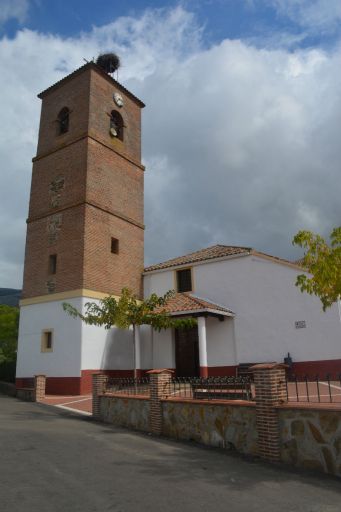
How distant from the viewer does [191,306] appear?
1753 centimetres

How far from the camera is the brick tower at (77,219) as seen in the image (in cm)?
1750

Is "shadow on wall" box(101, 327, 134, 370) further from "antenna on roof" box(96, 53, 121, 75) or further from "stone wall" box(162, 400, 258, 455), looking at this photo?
"antenna on roof" box(96, 53, 121, 75)

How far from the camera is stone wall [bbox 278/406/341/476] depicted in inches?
249

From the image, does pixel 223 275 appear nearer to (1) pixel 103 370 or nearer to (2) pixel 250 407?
(1) pixel 103 370

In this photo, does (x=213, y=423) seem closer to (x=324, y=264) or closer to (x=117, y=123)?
(x=324, y=264)

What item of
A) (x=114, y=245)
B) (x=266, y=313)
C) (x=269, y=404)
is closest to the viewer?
(x=269, y=404)

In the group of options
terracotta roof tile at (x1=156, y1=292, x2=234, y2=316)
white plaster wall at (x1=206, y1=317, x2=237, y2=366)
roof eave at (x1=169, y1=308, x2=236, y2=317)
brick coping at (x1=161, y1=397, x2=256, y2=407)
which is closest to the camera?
brick coping at (x1=161, y1=397, x2=256, y2=407)

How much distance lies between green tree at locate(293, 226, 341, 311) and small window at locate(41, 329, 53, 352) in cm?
1282

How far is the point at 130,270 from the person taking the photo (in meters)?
20.7

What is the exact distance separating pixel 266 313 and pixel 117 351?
6.71 metres

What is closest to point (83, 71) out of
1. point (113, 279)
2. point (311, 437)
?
point (113, 279)

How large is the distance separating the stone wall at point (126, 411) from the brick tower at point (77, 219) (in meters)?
5.39

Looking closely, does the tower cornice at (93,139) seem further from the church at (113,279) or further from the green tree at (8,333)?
the green tree at (8,333)

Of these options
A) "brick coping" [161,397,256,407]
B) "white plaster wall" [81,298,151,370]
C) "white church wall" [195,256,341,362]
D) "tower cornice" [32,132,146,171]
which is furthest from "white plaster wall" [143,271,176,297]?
"brick coping" [161,397,256,407]
